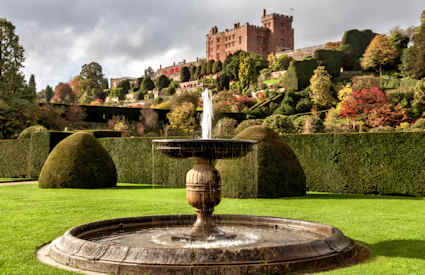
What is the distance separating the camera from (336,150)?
14.7 metres

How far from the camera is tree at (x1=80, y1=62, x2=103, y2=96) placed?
92.6 m

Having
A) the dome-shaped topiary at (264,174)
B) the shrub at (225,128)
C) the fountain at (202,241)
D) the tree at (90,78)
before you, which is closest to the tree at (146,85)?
the tree at (90,78)

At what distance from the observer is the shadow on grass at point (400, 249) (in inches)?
214

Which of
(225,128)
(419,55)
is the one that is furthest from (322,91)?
(225,128)

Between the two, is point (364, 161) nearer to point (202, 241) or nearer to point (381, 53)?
point (202, 241)

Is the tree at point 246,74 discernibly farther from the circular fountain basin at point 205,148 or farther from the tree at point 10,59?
the circular fountain basin at point 205,148

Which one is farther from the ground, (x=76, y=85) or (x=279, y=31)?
(x=279, y=31)

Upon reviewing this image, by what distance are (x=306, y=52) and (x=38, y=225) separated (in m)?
73.1

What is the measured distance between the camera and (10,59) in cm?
3225

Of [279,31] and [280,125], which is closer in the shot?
[280,125]

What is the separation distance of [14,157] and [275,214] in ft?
62.4

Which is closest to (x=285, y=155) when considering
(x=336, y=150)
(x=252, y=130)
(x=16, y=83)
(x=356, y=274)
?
(x=252, y=130)

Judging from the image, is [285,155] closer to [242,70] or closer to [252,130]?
[252,130]

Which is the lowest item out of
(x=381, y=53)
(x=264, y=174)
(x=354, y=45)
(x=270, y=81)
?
(x=264, y=174)
